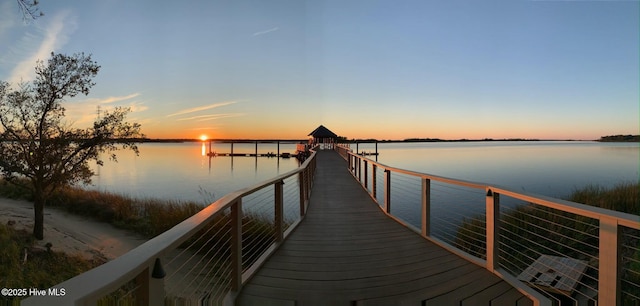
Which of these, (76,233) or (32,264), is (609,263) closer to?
(32,264)

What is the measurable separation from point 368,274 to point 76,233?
8.95 meters

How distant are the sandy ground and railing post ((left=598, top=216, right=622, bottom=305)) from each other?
8.06 m

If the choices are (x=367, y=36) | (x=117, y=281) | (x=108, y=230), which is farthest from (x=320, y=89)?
(x=117, y=281)

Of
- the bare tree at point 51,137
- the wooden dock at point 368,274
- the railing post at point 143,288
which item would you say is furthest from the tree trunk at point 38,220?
the railing post at point 143,288

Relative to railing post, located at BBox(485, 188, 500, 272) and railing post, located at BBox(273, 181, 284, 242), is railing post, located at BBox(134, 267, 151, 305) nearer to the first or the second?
railing post, located at BBox(273, 181, 284, 242)

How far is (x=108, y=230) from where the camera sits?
9.28 m

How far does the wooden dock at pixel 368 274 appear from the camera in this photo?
2504 millimetres

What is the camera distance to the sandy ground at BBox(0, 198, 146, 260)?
24.3ft

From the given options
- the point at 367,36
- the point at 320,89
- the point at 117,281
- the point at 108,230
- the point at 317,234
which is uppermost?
the point at 367,36

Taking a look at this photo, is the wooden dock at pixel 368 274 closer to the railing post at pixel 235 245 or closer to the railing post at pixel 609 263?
the railing post at pixel 235 245

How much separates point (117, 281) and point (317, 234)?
3.77m

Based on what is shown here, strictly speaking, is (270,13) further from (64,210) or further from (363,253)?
(64,210)

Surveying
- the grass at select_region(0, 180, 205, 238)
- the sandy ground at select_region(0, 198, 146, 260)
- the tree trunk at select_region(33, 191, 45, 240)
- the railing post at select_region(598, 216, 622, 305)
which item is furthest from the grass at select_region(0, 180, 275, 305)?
the railing post at select_region(598, 216, 622, 305)

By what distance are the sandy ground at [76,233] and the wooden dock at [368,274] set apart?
218 inches
